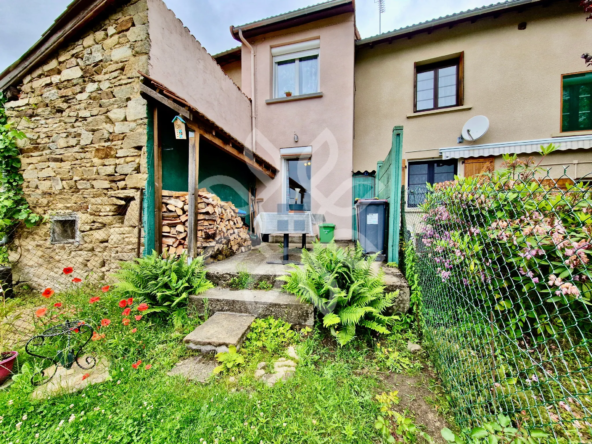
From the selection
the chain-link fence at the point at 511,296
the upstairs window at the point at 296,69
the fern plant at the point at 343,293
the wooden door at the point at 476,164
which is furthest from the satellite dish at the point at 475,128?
the fern plant at the point at 343,293

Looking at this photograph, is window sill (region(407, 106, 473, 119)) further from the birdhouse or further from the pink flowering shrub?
the birdhouse

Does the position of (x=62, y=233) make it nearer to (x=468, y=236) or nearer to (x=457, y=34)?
(x=468, y=236)

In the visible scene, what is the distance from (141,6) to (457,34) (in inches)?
309

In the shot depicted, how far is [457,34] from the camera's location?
638 centimetres

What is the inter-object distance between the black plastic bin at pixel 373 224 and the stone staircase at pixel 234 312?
182cm

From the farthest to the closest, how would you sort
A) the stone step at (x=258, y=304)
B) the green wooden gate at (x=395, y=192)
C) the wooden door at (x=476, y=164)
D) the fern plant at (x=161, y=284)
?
1. the wooden door at (x=476, y=164)
2. the green wooden gate at (x=395, y=192)
3. the fern plant at (x=161, y=284)
4. the stone step at (x=258, y=304)

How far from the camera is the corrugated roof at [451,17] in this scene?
226 inches

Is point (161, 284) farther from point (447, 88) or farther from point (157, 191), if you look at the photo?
point (447, 88)

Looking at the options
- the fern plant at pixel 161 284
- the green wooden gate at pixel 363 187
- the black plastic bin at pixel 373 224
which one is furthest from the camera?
the green wooden gate at pixel 363 187

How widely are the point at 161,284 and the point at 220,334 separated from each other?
1.15 m

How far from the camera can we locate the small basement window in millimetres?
4277

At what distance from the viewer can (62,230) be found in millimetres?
4418

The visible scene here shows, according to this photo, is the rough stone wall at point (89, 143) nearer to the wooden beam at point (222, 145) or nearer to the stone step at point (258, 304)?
the wooden beam at point (222, 145)

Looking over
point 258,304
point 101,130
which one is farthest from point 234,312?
point 101,130
